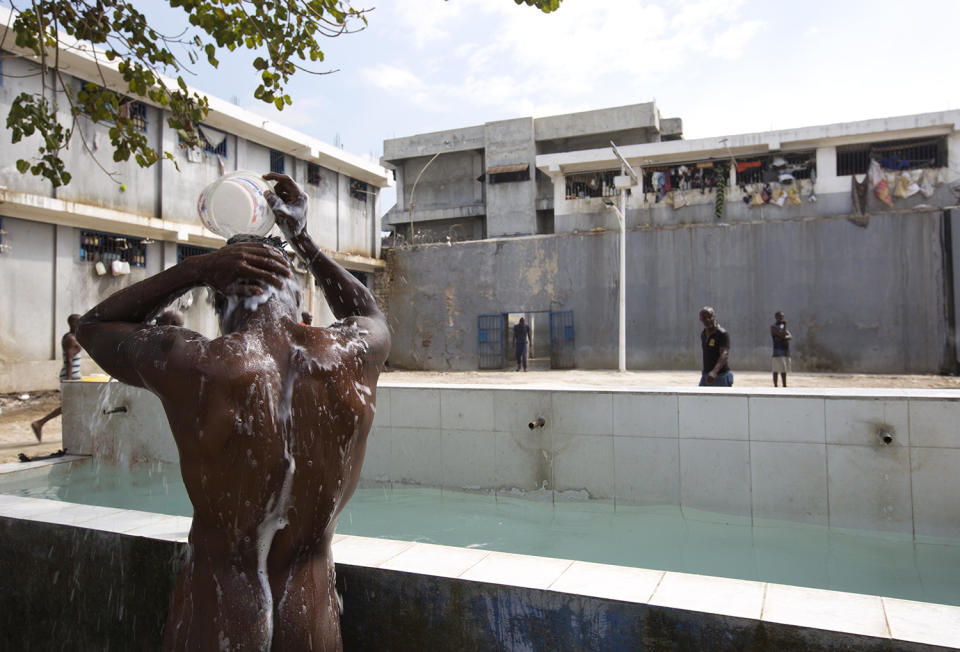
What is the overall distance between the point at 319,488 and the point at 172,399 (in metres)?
0.44

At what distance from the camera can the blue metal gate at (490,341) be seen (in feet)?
65.1

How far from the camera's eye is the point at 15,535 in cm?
268

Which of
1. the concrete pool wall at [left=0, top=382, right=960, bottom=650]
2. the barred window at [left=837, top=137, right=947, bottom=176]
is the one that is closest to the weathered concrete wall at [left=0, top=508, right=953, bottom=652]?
the concrete pool wall at [left=0, top=382, right=960, bottom=650]

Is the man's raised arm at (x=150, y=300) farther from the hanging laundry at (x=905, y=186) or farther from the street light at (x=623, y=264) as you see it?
the hanging laundry at (x=905, y=186)

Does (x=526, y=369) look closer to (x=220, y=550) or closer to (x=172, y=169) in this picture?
(x=172, y=169)

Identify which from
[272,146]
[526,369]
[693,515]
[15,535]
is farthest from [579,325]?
[15,535]

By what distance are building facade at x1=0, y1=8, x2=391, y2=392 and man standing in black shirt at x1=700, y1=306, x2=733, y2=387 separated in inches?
419

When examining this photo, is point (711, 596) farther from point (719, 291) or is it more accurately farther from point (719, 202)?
point (719, 202)

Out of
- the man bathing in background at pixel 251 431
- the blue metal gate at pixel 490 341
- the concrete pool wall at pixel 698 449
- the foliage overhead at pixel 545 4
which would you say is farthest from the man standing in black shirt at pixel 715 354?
the blue metal gate at pixel 490 341

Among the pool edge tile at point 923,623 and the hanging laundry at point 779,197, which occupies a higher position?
the hanging laundry at point 779,197

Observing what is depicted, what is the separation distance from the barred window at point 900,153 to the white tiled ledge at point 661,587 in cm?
2007

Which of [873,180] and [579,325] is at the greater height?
[873,180]

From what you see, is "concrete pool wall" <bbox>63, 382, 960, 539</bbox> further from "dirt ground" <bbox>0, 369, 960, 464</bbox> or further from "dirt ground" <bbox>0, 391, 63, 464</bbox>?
"dirt ground" <bbox>0, 391, 63, 464</bbox>

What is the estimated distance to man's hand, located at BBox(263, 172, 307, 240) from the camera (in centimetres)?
209
